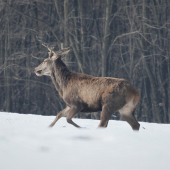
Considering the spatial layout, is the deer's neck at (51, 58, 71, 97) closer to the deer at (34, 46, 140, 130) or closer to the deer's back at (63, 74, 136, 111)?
the deer at (34, 46, 140, 130)

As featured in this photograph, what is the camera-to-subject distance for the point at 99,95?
27.3 ft

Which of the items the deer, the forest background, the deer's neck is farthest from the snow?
the forest background

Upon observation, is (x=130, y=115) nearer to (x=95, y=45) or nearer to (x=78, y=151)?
(x=78, y=151)

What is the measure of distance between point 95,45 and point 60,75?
983 cm

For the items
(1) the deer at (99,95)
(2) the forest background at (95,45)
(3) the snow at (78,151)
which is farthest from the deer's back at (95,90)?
(2) the forest background at (95,45)

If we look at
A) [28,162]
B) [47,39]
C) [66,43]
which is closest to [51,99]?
[47,39]

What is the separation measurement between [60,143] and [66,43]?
1264cm

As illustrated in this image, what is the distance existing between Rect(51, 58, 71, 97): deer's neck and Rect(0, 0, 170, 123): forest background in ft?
23.8

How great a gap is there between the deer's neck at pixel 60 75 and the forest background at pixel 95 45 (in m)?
7.24

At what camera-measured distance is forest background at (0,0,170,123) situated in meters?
18.0

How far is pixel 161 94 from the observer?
18.8 metres

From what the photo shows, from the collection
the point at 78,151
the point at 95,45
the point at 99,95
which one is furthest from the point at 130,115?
the point at 95,45

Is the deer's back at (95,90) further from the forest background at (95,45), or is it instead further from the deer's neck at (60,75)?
the forest background at (95,45)

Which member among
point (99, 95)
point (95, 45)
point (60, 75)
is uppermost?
point (95, 45)
